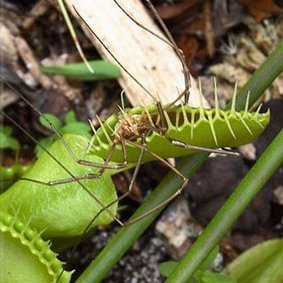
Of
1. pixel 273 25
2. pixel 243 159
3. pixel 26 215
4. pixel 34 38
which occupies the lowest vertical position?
pixel 243 159

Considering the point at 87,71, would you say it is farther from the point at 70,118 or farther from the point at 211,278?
the point at 211,278

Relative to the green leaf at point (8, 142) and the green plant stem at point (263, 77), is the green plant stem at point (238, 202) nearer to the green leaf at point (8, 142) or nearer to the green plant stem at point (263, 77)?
the green plant stem at point (263, 77)

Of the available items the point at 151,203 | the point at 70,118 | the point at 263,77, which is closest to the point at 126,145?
the point at 151,203

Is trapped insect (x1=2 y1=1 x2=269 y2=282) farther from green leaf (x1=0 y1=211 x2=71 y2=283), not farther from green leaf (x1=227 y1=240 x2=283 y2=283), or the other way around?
green leaf (x1=227 y1=240 x2=283 y2=283)

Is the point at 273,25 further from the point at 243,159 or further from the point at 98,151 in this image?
the point at 98,151

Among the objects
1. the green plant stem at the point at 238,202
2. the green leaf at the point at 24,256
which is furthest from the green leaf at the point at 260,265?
the green leaf at the point at 24,256

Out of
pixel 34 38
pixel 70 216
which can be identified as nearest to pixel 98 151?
pixel 70 216
